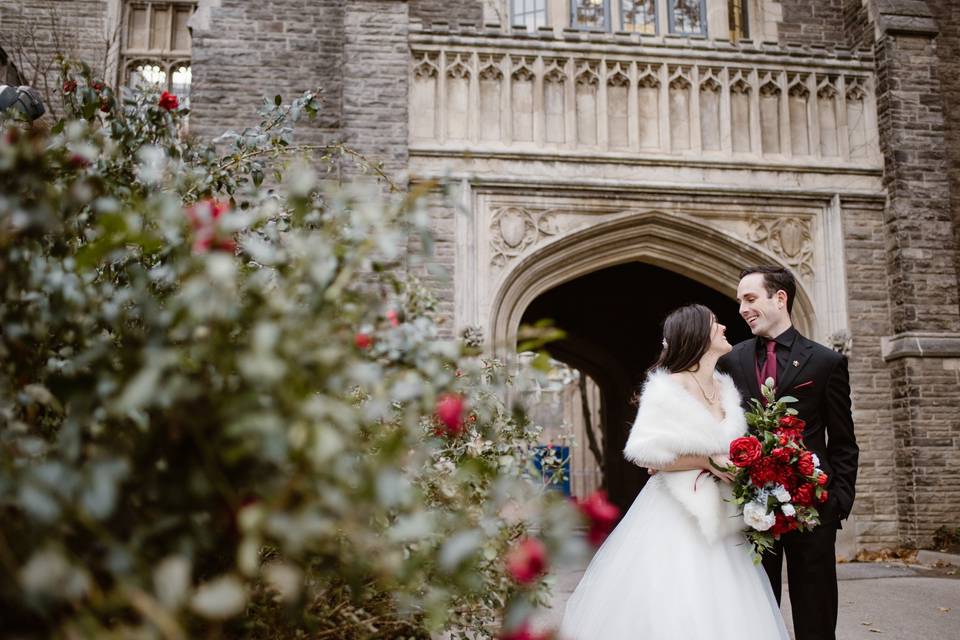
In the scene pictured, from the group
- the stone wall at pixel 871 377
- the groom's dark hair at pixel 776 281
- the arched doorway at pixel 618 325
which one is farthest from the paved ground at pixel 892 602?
the arched doorway at pixel 618 325

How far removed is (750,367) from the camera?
3.73 m

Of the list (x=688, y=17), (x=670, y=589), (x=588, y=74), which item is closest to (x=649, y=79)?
(x=588, y=74)

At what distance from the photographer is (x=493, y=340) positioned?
8.30 meters

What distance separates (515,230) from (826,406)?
5.28 meters

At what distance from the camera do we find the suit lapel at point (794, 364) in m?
3.52

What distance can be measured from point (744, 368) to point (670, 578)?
3.65ft

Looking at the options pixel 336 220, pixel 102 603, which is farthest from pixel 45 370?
pixel 102 603

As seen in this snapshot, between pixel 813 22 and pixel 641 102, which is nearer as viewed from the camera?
pixel 641 102

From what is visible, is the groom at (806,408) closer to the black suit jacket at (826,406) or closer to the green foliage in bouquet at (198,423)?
the black suit jacket at (826,406)

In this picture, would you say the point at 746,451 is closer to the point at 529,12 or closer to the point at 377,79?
the point at 377,79

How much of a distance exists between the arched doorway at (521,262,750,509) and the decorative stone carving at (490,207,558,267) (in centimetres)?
250

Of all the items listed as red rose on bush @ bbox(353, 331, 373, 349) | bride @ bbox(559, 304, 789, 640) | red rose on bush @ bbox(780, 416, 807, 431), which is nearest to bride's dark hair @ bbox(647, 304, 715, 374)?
bride @ bbox(559, 304, 789, 640)

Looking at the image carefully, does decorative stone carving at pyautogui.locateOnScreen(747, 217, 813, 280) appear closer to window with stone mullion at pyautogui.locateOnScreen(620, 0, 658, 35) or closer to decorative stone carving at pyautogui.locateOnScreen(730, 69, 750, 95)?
decorative stone carving at pyautogui.locateOnScreen(730, 69, 750, 95)

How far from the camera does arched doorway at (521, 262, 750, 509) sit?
11570 mm
